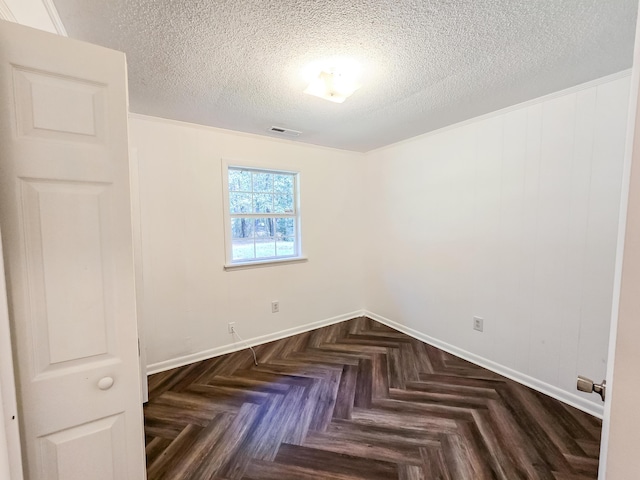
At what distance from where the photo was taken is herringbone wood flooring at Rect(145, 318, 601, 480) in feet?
5.16

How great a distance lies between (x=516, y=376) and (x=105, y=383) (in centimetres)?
292

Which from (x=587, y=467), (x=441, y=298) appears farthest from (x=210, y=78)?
(x=587, y=467)

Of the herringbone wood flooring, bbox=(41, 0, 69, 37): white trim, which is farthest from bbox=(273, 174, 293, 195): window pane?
bbox=(41, 0, 69, 37): white trim

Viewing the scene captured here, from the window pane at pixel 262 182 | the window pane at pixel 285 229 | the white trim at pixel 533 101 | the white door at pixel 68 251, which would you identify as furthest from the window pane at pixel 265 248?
the white door at pixel 68 251

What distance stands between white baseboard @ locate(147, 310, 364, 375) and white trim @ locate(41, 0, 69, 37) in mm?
2523

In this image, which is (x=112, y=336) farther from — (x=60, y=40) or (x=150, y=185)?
(x=150, y=185)

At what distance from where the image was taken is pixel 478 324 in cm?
267

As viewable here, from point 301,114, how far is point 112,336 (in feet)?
7.15

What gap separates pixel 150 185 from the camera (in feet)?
8.18

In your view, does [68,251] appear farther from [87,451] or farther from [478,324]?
[478,324]

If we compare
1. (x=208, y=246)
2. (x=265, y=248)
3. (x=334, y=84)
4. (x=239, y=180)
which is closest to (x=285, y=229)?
(x=265, y=248)

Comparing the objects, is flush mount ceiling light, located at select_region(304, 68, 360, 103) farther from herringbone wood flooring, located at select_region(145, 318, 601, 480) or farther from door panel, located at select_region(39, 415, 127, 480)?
herringbone wood flooring, located at select_region(145, 318, 601, 480)

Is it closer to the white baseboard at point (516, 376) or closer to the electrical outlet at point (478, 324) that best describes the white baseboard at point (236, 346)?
the white baseboard at point (516, 376)

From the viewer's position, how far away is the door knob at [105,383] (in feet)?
3.24
